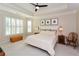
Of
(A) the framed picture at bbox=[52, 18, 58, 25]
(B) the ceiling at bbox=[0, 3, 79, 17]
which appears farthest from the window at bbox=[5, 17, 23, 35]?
(A) the framed picture at bbox=[52, 18, 58, 25]

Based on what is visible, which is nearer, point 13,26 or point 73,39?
point 73,39

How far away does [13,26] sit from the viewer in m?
5.04

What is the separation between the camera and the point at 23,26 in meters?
5.88

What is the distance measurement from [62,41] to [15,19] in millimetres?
3754

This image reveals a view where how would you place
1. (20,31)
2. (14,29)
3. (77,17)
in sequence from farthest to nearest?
(20,31)
(14,29)
(77,17)

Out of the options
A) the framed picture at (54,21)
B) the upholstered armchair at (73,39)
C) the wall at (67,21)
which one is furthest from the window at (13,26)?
the upholstered armchair at (73,39)

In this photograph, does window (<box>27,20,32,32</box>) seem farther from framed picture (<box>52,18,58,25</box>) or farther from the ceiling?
framed picture (<box>52,18,58,25</box>)

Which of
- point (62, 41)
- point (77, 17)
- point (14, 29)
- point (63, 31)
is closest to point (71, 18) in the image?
point (77, 17)

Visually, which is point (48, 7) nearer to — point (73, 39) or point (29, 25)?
point (73, 39)

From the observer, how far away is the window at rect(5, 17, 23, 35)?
4589 millimetres

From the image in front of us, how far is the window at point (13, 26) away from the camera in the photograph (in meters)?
4.59

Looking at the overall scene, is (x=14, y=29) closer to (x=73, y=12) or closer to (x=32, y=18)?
(x=32, y=18)

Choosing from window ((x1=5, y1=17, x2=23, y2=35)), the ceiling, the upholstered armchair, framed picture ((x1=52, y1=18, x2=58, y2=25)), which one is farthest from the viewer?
framed picture ((x1=52, y1=18, x2=58, y2=25))

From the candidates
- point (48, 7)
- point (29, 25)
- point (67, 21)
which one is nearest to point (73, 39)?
point (67, 21)
